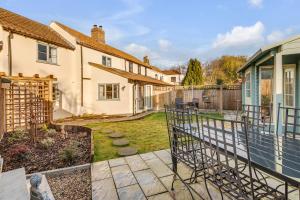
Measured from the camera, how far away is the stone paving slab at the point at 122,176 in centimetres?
361

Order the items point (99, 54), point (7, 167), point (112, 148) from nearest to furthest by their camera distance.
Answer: point (7, 167)
point (112, 148)
point (99, 54)

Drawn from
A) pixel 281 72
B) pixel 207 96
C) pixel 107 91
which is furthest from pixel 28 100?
pixel 207 96

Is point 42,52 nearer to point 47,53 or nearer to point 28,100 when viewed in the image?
point 47,53

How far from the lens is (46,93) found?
32.2 feet

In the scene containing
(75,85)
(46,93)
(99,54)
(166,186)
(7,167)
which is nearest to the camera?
(166,186)

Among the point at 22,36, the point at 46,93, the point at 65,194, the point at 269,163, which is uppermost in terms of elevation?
the point at 22,36

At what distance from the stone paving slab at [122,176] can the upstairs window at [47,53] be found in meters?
10.2

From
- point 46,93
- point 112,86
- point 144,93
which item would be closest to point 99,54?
point 112,86

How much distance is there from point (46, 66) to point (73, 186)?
1038cm

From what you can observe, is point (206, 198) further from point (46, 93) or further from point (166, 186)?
point (46, 93)

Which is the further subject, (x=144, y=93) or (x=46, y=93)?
(x=144, y=93)

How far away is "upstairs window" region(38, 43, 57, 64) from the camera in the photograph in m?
11.9

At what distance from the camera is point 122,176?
154 inches

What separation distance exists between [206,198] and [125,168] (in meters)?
1.95
